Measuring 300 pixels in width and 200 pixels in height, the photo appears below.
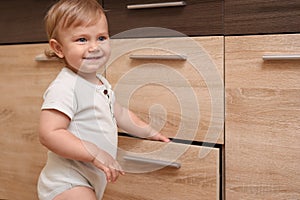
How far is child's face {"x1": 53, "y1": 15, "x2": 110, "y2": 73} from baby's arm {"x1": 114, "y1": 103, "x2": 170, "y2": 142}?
17 cm

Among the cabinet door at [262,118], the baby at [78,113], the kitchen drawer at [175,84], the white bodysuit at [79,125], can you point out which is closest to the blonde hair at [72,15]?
the baby at [78,113]

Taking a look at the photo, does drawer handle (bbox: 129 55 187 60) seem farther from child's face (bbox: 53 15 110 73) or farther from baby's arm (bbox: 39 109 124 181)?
baby's arm (bbox: 39 109 124 181)

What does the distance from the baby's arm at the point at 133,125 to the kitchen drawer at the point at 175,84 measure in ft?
0.07

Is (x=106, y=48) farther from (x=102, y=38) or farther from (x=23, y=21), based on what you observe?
(x=23, y=21)

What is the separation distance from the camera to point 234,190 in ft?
3.53

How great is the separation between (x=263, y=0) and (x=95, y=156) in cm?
53

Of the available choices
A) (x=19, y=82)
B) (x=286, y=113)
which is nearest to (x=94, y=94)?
(x=286, y=113)

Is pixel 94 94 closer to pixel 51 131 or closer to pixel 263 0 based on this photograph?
pixel 51 131

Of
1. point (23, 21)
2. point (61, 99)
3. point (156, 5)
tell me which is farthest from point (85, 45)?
point (23, 21)

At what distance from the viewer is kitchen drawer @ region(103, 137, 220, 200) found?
1.10 meters

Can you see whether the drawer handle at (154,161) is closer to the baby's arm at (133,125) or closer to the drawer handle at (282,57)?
the baby's arm at (133,125)

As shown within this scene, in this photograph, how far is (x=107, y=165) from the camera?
938 mm

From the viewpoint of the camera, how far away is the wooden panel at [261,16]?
96cm

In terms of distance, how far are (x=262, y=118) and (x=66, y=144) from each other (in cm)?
47
